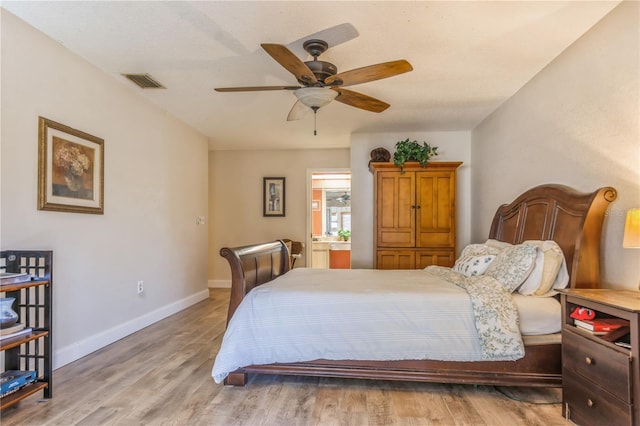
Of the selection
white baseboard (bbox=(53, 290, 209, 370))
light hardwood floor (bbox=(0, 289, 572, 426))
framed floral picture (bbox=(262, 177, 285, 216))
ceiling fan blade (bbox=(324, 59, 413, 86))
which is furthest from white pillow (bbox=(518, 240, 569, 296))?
framed floral picture (bbox=(262, 177, 285, 216))

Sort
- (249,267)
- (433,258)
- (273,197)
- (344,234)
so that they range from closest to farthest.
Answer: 1. (249,267)
2. (433,258)
3. (273,197)
4. (344,234)

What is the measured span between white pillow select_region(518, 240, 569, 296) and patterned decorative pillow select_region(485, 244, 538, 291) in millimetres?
46

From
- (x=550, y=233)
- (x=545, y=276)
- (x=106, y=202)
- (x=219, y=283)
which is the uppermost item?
(x=106, y=202)

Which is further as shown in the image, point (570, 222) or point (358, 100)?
point (358, 100)

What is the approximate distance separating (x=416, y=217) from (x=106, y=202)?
3.41 metres

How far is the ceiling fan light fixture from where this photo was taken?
256 cm

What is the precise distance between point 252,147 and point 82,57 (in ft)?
10.7

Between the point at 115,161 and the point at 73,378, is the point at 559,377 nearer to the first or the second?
the point at 73,378

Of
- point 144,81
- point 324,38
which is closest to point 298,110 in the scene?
point 324,38

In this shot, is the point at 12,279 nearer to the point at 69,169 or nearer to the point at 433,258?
the point at 69,169

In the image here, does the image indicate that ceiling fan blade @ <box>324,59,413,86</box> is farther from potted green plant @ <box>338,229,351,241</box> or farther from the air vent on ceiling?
potted green plant @ <box>338,229,351,241</box>

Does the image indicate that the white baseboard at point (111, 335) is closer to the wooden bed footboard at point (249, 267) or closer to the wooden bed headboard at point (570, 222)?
the wooden bed footboard at point (249, 267)

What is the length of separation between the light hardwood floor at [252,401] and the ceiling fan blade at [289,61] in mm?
2058

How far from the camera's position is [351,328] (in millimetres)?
2312
